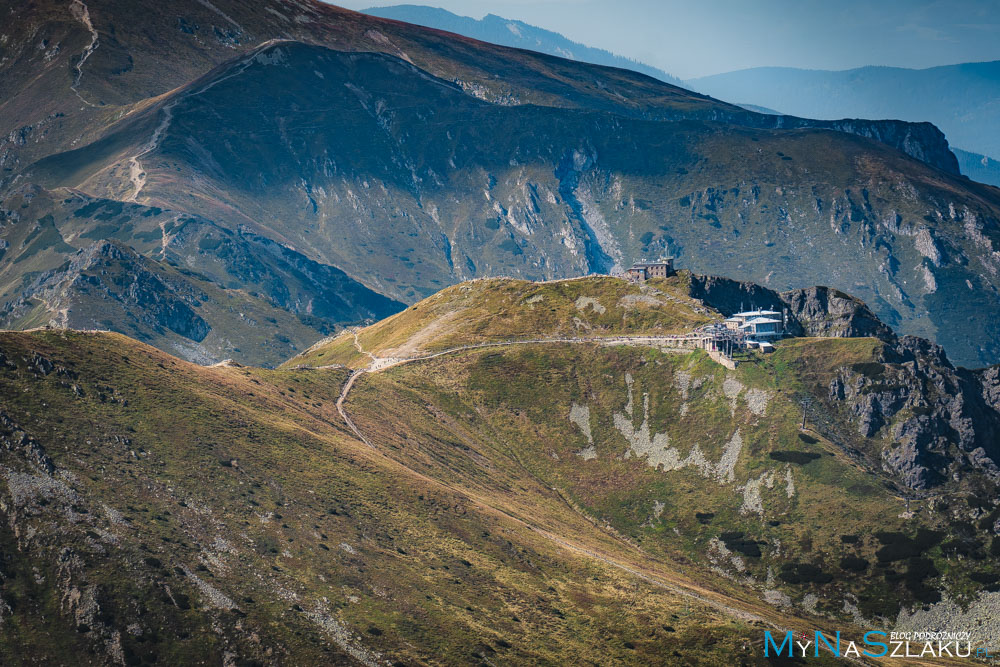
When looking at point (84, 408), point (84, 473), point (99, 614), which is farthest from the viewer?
point (84, 408)

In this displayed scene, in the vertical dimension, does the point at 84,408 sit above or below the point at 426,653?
above

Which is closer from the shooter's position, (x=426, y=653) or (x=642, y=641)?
(x=426, y=653)

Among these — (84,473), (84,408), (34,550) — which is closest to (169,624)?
(34,550)

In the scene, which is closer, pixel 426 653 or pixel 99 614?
pixel 99 614

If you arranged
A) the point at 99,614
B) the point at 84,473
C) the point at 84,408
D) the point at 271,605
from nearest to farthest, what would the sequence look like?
1. the point at 99,614
2. the point at 271,605
3. the point at 84,473
4. the point at 84,408

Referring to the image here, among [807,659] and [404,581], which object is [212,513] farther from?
[807,659]

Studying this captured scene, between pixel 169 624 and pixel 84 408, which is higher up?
pixel 84 408

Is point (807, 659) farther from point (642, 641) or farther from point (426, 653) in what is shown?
point (426, 653)

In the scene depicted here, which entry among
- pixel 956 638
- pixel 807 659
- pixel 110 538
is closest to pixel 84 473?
pixel 110 538
